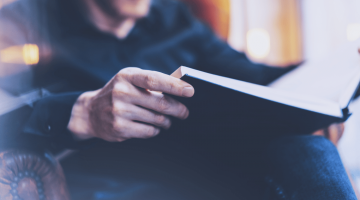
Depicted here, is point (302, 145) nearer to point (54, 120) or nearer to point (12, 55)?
point (54, 120)

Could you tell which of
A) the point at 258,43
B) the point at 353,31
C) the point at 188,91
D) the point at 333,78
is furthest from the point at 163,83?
the point at 258,43

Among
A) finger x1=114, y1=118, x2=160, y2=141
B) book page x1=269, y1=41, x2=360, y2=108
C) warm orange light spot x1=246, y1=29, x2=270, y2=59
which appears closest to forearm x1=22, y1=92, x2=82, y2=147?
finger x1=114, y1=118, x2=160, y2=141

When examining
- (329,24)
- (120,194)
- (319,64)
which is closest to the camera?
(120,194)

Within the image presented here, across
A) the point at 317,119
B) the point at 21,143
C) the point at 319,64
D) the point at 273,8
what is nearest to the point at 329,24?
the point at 273,8

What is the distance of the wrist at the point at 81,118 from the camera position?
0.43 meters

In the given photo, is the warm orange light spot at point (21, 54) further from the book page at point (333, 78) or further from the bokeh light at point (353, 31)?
the bokeh light at point (353, 31)

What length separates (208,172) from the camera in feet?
1.73

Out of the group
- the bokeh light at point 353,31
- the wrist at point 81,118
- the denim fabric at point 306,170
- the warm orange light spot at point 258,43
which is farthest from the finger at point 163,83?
the warm orange light spot at point 258,43

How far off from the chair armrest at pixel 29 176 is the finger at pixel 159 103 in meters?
0.20

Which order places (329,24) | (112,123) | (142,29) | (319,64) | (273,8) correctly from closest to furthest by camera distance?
(112,123)
(319,64)
(142,29)
(329,24)
(273,8)

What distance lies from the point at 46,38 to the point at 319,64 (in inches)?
31.0

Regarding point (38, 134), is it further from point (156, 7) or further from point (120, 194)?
point (156, 7)

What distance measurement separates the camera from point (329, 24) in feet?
4.47

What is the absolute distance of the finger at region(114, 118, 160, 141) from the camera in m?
0.37
